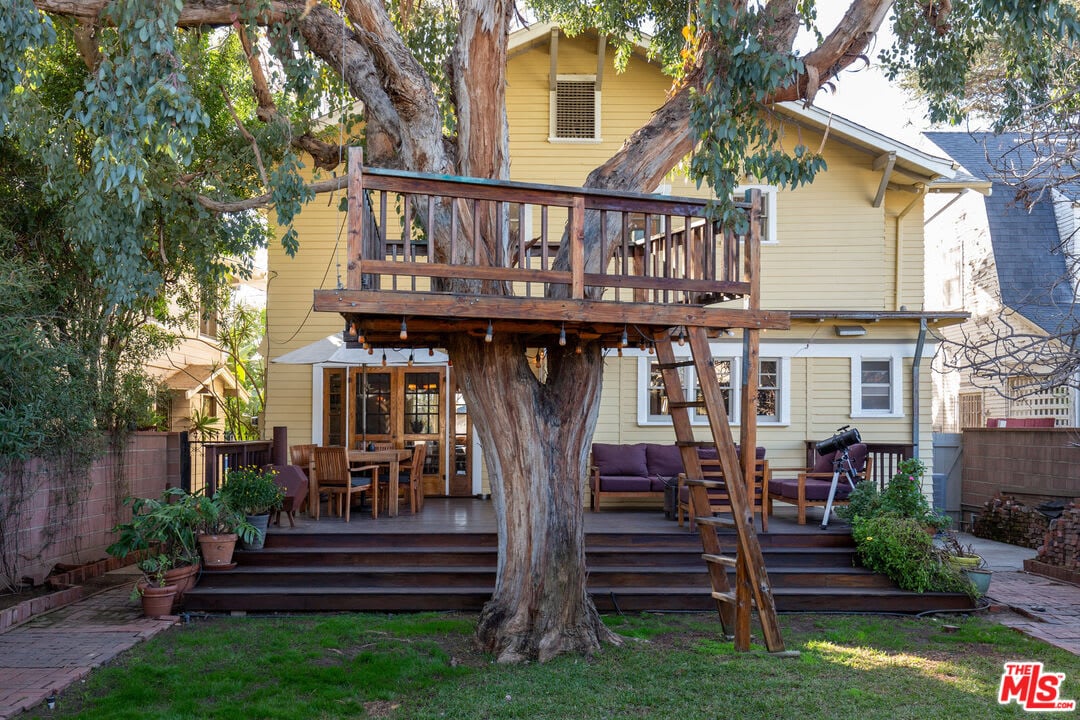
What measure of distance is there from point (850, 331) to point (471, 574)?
7129 mm

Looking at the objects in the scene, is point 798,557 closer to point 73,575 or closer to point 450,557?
point 450,557

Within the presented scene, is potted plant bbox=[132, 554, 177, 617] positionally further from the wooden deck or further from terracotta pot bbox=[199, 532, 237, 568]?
terracotta pot bbox=[199, 532, 237, 568]

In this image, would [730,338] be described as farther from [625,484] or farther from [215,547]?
[215,547]

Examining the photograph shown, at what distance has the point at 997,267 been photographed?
1762cm

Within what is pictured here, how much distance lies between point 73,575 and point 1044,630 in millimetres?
9046

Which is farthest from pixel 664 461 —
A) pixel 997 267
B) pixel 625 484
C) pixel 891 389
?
pixel 997 267

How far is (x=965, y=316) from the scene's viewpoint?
1260 cm

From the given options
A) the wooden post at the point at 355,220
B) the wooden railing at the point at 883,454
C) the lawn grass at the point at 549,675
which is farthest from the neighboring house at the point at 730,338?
the wooden post at the point at 355,220

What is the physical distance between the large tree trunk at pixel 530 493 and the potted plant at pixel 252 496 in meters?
3.05

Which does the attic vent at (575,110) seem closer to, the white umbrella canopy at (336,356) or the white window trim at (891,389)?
the white umbrella canopy at (336,356)

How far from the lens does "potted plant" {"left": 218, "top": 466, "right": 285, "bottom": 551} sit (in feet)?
30.2

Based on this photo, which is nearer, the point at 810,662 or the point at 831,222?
the point at 810,662

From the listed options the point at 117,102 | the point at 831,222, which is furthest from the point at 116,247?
the point at 831,222

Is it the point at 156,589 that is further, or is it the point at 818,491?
the point at 818,491
